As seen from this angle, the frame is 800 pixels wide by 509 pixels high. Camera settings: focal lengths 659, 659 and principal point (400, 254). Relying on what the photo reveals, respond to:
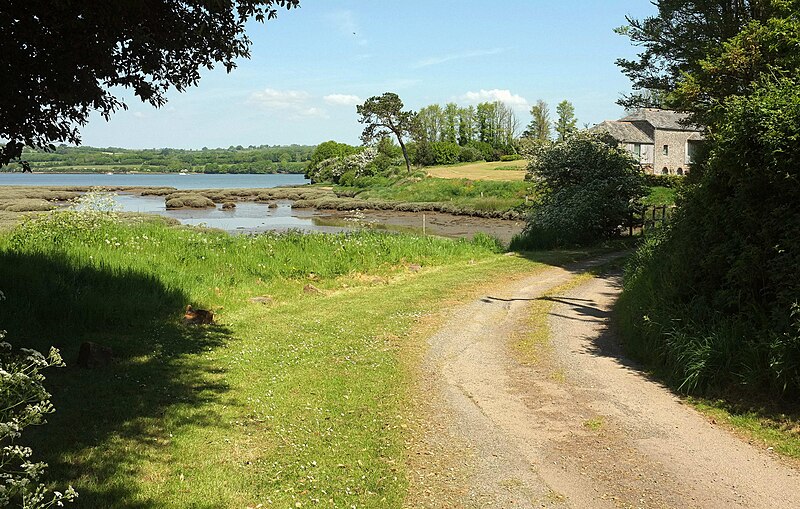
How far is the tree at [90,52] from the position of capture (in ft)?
28.0

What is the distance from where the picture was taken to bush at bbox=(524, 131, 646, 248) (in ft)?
90.5

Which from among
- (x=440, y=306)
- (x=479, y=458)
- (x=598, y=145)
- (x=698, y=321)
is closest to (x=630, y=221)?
(x=598, y=145)

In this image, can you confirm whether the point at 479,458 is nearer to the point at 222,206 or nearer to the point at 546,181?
the point at 546,181

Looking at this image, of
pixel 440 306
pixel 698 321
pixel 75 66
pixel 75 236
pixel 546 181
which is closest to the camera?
pixel 75 66

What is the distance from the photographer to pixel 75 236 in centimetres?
1789

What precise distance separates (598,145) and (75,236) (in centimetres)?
2281

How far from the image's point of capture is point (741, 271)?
8.96 metres

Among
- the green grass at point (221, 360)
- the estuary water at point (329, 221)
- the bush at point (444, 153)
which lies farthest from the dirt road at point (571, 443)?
the bush at point (444, 153)

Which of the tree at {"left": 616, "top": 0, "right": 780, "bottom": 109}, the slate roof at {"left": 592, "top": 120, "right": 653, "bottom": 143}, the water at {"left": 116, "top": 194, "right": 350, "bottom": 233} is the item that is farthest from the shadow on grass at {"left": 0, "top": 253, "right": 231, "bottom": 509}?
the slate roof at {"left": 592, "top": 120, "right": 653, "bottom": 143}

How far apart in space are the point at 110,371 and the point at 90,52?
4446 mm

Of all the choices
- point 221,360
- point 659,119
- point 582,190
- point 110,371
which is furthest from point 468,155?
point 110,371

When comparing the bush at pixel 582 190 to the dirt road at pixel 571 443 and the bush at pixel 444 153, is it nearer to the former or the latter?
the dirt road at pixel 571 443

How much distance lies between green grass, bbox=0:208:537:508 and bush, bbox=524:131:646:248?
299 inches

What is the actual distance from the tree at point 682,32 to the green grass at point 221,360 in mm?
9617
